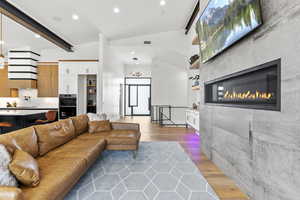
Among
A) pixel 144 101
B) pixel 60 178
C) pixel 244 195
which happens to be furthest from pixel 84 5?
pixel 144 101

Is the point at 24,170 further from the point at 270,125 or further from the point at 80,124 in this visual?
the point at 270,125

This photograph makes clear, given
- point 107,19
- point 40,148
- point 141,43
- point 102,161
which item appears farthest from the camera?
point 141,43

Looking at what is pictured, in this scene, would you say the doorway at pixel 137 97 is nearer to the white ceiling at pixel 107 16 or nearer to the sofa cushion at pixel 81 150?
the white ceiling at pixel 107 16

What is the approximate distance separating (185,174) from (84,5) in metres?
4.50

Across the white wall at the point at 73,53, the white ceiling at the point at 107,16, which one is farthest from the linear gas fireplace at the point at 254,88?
the white wall at the point at 73,53

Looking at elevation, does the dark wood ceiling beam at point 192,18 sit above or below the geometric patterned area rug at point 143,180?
above

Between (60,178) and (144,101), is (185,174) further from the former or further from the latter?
(144,101)

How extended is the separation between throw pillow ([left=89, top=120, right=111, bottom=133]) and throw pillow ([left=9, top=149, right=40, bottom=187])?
1.91m

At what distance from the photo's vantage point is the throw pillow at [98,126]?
3307mm

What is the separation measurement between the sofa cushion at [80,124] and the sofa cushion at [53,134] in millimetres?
158

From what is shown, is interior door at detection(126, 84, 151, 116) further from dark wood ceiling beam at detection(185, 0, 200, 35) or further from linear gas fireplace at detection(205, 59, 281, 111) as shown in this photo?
linear gas fireplace at detection(205, 59, 281, 111)

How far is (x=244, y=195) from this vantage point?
1.88m

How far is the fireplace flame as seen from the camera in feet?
5.53

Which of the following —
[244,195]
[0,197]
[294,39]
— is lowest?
[244,195]
